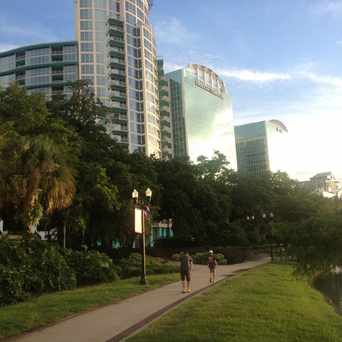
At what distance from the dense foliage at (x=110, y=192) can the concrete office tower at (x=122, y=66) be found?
57048mm

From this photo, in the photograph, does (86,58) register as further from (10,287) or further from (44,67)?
(10,287)

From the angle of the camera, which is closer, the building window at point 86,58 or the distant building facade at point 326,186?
the distant building facade at point 326,186

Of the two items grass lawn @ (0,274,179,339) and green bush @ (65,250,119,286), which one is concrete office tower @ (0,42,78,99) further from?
grass lawn @ (0,274,179,339)

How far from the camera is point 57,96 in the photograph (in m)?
40.4

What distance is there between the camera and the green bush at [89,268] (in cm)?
2467

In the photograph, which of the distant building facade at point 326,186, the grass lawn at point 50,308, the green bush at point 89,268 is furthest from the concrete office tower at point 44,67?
the grass lawn at point 50,308

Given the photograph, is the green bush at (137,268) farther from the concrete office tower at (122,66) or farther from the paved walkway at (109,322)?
the concrete office tower at (122,66)

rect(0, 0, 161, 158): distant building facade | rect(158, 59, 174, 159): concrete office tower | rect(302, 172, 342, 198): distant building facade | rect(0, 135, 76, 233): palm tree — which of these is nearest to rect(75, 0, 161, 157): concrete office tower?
rect(0, 0, 161, 158): distant building facade

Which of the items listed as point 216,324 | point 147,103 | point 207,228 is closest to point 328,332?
point 216,324

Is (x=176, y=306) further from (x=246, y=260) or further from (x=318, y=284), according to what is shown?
(x=246, y=260)

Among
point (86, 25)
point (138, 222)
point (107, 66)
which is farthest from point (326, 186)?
point (86, 25)

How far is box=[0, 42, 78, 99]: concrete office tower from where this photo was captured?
125 metres

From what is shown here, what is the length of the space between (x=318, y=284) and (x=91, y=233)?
16.7 meters

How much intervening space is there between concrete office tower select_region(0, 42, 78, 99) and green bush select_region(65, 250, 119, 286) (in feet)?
336
